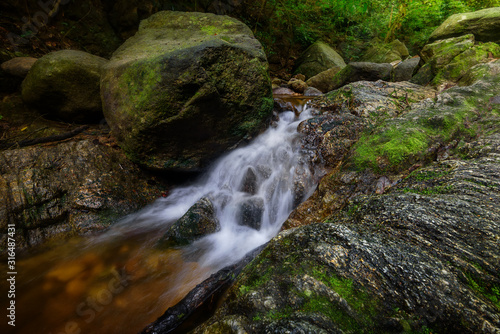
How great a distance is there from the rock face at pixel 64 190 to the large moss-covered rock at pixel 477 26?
9285 millimetres

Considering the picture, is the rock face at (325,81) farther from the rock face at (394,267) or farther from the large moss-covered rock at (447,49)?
the rock face at (394,267)

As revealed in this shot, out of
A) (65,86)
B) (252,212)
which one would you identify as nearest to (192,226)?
(252,212)

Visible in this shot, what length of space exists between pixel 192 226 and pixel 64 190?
89.3 inches

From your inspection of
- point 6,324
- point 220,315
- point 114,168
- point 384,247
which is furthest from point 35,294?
point 384,247

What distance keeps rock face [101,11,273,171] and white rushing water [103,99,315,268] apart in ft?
1.61

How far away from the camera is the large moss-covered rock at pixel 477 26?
5590 mm

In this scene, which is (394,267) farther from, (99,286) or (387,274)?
(99,286)

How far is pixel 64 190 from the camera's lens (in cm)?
364

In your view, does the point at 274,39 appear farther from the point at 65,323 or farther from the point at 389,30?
the point at 65,323

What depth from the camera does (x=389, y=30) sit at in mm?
11766

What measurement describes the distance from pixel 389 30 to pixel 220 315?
50.6 feet

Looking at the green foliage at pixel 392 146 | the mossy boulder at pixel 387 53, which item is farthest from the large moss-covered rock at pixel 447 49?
the mossy boulder at pixel 387 53

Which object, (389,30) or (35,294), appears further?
(389,30)

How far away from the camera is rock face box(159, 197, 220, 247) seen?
340 cm
